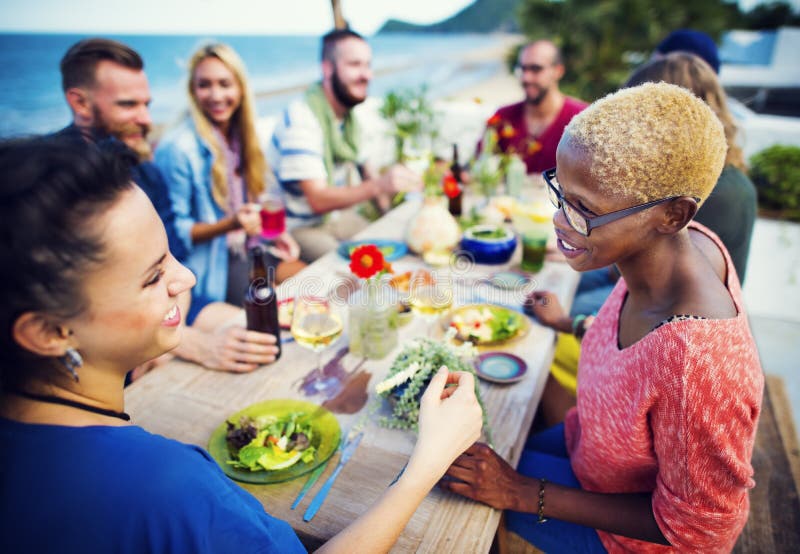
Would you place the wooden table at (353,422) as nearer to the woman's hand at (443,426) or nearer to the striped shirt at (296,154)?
the woman's hand at (443,426)

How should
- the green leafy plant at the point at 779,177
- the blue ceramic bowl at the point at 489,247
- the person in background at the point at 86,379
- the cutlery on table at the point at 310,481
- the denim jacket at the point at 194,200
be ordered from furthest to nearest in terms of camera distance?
the green leafy plant at the point at 779,177 < the denim jacket at the point at 194,200 < the blue ceramic bowl at the point at 489,247 < the cutlery on table at the point at 310,481 < the person in background at the point at 86,379

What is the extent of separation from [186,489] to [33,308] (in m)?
0.36

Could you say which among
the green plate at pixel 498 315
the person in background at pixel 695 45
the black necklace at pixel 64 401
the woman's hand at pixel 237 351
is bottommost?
the green plate at pixel 498 315

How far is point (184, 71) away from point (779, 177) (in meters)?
6.15

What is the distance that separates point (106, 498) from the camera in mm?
771

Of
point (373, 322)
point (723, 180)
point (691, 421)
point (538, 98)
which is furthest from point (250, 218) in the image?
point (538, 98)

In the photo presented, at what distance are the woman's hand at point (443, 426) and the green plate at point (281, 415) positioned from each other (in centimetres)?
32

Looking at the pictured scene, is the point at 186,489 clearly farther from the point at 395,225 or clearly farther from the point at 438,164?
the point at 438,164

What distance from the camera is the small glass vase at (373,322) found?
69.1 inches

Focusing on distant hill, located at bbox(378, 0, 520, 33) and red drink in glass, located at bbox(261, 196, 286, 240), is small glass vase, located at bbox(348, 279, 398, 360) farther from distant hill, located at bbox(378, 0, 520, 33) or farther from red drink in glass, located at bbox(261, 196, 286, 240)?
distant hill, located at bbox(378, 0, 520, 33)

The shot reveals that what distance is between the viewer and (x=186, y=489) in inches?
32.0

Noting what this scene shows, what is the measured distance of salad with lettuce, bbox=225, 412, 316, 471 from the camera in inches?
51.6

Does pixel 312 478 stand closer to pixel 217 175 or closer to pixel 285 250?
pixel 285 250

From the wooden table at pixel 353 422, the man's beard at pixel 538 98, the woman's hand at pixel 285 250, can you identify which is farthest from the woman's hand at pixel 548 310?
the man's beard at pixel 538 98
